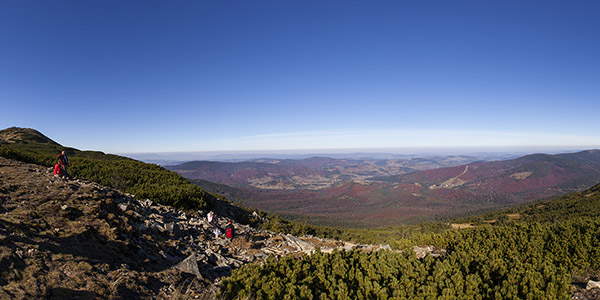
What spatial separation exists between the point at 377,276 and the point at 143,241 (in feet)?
33.0

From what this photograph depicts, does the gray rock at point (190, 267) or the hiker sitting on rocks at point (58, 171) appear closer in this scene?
the gray rock at point (190, 267)

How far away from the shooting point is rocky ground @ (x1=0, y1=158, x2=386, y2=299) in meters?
5.96

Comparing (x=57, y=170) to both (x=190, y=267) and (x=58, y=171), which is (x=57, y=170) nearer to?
(x=58, y=171)

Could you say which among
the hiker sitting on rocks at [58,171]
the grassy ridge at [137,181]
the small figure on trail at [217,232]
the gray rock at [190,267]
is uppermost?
the hiker sitting on rocks at [58,171]

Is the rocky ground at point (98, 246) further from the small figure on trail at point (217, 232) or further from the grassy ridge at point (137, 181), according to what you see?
the grassy ridge at point (137, 181)

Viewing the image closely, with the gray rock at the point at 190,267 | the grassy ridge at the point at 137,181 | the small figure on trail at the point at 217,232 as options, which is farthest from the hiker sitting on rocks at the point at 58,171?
the gray rock at the point at 190,267

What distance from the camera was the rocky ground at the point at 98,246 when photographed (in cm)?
596

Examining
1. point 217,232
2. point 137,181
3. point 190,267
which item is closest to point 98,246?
point 190,267

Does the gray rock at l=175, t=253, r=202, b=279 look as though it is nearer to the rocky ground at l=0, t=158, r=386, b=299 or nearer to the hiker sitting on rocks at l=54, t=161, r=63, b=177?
the rocky ground at l=0, t=158, r=386, b=299

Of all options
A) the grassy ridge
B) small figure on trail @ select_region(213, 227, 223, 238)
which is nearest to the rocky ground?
small figure on trail @ select_region(213, 227, 223, 238)

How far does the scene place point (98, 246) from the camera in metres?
8.40

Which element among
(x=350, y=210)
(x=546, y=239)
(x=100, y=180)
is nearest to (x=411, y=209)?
(x=350, y=210)

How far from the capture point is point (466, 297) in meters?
6.11

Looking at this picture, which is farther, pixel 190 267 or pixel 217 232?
pixel 217 232
